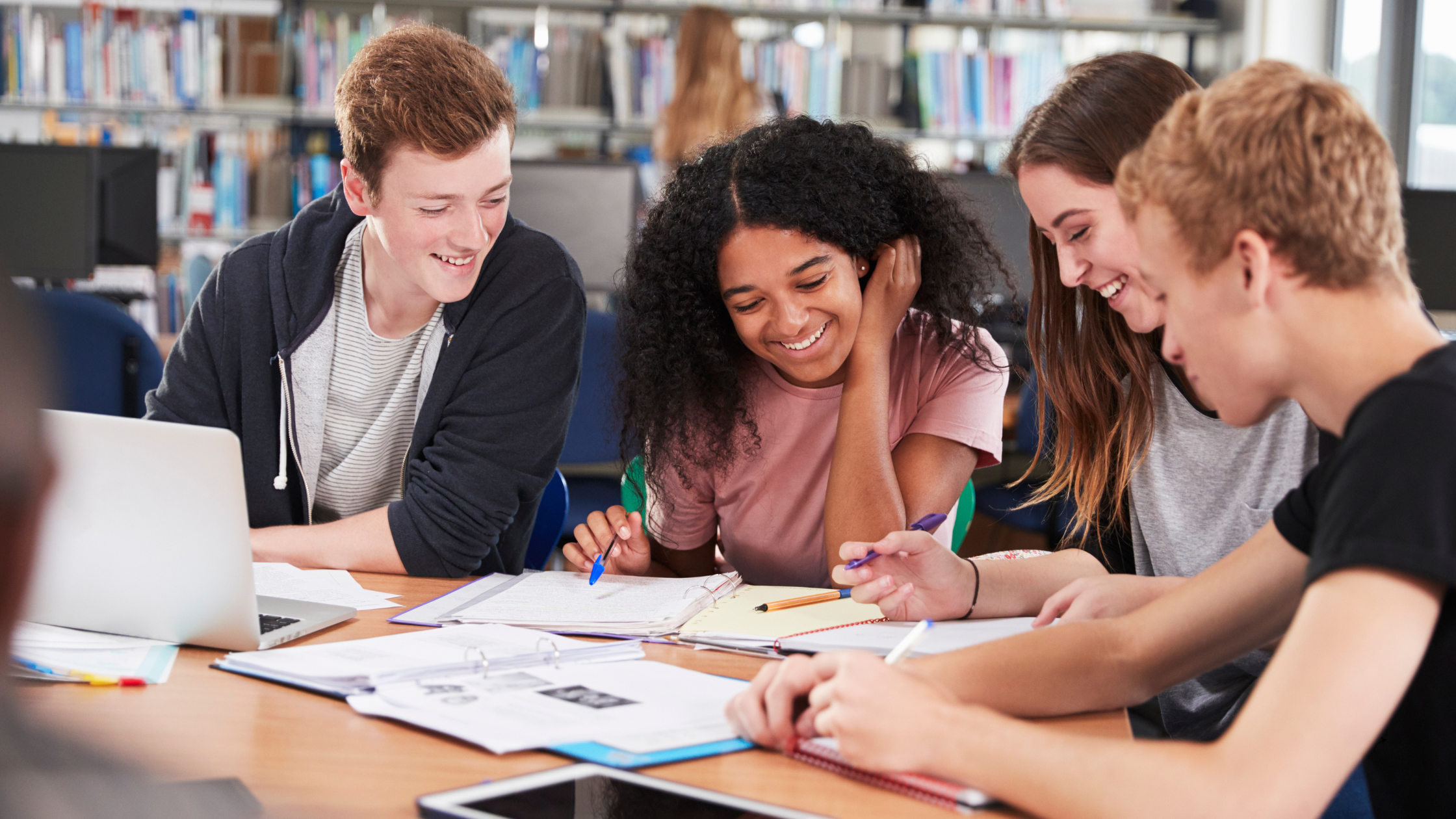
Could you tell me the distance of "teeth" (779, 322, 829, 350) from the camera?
152cm

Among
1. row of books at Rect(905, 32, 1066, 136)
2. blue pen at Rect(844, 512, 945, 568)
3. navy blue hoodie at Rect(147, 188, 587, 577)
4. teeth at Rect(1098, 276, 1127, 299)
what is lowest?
blue pen at Rect(844, 512, 945, 568)

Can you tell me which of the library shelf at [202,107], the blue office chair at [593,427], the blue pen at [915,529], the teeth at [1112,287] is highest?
the library shelf at [202,107]

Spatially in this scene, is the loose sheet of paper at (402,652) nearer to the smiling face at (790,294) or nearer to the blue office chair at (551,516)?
the smiling face at (790,294)

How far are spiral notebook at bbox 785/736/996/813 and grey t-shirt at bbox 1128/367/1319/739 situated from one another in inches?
24.5

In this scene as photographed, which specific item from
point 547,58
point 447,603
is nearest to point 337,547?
point 447,603

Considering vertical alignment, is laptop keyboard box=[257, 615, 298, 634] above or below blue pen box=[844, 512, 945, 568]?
below

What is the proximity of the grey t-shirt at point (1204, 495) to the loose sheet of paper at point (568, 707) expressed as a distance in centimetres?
62

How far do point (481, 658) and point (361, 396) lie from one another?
80 centimetres

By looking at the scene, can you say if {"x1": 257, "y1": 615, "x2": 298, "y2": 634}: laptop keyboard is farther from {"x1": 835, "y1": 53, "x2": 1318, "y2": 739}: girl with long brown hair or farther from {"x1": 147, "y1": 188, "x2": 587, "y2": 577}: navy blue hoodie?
{"x1": 835, "y1": 53, "x2": 1318, "y2": 739}: girl with long brown hair

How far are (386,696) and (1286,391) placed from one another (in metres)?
0.70

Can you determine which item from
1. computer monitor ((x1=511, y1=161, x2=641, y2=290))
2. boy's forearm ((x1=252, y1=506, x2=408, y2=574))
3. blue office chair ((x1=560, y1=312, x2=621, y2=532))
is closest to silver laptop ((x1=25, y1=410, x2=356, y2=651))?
boy's forearm ((x1=252, y1=506, x2=408, y2=574))

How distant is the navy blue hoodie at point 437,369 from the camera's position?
5.08ft

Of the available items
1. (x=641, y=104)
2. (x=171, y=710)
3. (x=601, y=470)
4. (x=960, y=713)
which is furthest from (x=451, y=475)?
(x=641, y=104)

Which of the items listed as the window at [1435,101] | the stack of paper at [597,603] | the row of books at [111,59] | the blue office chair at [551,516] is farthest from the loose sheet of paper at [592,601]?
the row of books at [111,59]
